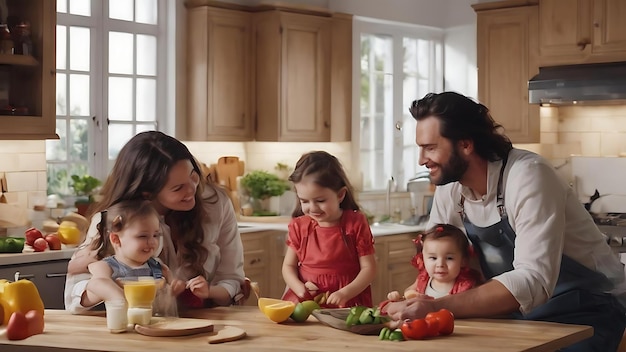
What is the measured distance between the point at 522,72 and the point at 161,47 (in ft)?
8.78

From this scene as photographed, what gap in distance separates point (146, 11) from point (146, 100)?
2.00ft

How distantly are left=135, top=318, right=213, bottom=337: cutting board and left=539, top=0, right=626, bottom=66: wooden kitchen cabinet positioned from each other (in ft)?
15.7

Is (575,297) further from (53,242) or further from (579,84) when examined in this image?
(579,84)

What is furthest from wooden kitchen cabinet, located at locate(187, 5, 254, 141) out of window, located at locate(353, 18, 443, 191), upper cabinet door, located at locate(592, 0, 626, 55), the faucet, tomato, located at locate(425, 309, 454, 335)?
Result: tomato, located at locate(425, 309, 454, 335)

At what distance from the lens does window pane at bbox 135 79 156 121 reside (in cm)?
694

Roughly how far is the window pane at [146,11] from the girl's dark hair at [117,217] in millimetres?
3781

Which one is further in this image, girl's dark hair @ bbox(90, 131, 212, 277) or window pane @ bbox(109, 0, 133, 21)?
window pane @ bbox(109, 0, 133, 21)

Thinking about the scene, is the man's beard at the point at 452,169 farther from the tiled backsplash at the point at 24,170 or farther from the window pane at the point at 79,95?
the window pane at the point at 79,95

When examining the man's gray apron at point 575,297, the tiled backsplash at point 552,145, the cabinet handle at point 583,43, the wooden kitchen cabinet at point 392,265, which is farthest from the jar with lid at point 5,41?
the cabinet handle at point 583,43

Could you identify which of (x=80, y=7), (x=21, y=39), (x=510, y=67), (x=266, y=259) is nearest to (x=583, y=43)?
(x=510, y=67)

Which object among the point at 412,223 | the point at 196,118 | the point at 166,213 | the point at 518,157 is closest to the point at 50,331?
the point at 166,213

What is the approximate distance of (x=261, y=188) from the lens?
728 cm

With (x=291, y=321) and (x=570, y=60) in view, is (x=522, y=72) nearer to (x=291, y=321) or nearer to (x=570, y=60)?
(x=570, y=60)

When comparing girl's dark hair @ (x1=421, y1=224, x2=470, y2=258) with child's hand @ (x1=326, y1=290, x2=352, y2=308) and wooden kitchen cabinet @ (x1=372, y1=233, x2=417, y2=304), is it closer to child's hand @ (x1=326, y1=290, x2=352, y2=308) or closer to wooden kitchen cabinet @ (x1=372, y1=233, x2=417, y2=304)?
child's hand @ (x1=326, y1=290, x2=352, y2=308)
